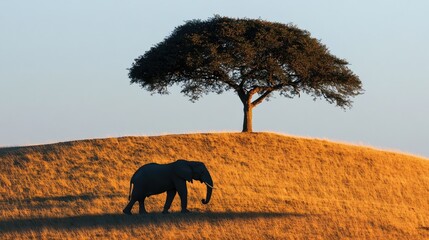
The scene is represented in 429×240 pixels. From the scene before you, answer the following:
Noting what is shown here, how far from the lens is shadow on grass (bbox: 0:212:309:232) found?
3506cm

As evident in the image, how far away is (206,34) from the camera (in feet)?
193

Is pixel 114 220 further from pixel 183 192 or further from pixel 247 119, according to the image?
pixel 247 119

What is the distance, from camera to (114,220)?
3578cm

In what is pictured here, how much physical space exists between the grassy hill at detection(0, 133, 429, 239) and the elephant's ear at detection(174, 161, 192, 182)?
5.53 feet

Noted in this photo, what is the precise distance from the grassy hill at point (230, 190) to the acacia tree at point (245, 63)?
4.17m

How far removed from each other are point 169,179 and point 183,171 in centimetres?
78

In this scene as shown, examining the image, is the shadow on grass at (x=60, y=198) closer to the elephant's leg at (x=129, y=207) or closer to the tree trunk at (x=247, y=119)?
the elephant's leg at (x=129, y=207)

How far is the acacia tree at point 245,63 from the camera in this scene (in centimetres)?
5762

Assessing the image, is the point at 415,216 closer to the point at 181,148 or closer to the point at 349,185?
the point at 349,185

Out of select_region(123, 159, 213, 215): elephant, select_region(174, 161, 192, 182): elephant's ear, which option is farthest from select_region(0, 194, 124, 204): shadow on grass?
select_region(174, 161, 192, 182): elephant's ear

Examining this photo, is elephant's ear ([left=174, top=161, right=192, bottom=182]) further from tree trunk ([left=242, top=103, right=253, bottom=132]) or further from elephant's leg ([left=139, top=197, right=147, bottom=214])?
tree trunk ([left=242, top=103, right=253, bottom=132])

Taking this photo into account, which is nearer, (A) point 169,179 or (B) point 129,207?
(A) point 169,179

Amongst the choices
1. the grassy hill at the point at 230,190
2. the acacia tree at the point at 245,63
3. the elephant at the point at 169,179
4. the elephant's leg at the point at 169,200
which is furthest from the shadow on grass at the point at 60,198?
the acacia tree at the point at 245,63

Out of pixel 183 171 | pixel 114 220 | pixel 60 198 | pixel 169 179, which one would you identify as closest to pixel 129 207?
pixel 114 220
